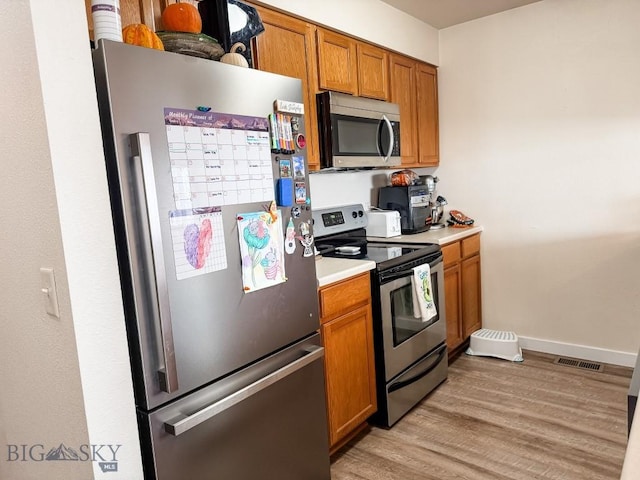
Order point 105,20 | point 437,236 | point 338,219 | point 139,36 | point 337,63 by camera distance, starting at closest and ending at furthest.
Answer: point 105,20 < point 139,36 < point 337,63 < point 338,219 < point 437,236

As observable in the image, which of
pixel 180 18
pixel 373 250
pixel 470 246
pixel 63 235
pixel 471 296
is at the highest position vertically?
pixel 180 18

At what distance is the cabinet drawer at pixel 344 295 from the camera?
2059 mm

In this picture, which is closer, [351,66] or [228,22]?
[228,22]

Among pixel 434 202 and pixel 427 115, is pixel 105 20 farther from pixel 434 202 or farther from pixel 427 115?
pixel 434 202

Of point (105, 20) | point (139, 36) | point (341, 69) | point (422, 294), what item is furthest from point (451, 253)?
point (105, 20)

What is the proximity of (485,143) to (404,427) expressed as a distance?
2.16 m

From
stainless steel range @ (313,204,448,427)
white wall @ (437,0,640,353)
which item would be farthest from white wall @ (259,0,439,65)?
stainless steel range @ (313,204,448,427)

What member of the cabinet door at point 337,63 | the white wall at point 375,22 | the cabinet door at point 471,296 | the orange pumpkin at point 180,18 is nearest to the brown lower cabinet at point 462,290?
the cabinet door at point 471,296

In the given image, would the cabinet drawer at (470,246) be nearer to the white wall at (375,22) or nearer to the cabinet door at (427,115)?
the cabinet door at (427,115)

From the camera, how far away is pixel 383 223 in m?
3.19

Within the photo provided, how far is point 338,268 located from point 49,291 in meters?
1.29

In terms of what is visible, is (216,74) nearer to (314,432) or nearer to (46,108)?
(46,108)

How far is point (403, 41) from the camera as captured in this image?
3156 millimetres

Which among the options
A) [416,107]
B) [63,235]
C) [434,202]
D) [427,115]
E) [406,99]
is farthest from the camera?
[434,202]
